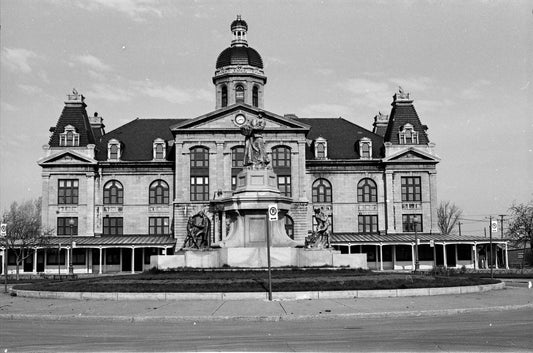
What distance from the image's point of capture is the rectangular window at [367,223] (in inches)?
2928

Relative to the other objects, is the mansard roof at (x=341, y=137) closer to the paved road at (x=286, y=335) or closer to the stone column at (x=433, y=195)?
the stone column at (x=433, y=195)

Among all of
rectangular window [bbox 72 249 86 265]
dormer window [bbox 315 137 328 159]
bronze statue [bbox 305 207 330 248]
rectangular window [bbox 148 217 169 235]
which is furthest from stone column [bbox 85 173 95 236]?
bronze statue [bbox 305 207 330 248]

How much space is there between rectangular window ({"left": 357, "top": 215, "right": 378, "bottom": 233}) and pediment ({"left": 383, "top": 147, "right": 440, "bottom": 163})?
20.0 ft

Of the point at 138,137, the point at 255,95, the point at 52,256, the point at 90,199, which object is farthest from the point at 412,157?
the point at 52,256

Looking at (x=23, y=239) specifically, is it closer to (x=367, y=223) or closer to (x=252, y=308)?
(x=367, y=223)

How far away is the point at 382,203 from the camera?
74.4m

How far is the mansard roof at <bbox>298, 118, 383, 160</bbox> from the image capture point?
250ft

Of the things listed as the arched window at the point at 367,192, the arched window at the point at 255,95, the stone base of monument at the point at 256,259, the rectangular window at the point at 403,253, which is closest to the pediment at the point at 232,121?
the arched window at the point at 255,95

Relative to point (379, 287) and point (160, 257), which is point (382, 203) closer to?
point (160, 257)

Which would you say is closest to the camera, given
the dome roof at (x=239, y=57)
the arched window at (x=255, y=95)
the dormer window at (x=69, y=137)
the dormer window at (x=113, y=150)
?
the dormer window at (x=69, y=137)

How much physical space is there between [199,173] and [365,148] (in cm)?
1741

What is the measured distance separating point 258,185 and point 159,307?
540 inches

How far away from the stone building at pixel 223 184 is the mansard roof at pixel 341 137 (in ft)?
0.55

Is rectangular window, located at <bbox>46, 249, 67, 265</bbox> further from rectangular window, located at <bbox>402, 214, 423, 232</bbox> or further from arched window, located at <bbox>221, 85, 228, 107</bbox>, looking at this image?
rectangular window, located at <bbox>402, 214, 423, 232</bbox>
